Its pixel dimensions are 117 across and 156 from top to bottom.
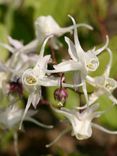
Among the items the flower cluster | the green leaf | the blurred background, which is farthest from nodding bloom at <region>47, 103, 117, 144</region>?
the green leaf

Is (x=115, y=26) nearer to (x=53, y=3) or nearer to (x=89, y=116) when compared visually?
(x=53, y=3)

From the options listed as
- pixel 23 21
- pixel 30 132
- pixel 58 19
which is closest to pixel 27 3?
pixel 23 21

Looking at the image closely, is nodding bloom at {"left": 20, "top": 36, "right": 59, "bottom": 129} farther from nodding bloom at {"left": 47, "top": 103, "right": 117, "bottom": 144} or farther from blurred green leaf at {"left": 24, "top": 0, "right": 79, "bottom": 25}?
blurred green leaf at {"left": 24, "top": 0, "right": 79, "bottom": 25}

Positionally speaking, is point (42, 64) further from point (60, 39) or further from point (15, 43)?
point (60, 39)

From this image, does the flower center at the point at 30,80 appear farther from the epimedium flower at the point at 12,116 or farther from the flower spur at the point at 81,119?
the epimedium flower at the point at 12,116

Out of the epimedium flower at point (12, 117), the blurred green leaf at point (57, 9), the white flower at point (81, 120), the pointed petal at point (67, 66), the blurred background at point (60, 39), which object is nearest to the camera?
the pointed petal at point (67, 66)

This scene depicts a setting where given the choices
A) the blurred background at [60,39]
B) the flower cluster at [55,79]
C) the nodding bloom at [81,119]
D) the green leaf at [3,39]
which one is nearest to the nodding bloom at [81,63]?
the flower cluster at [55,79]

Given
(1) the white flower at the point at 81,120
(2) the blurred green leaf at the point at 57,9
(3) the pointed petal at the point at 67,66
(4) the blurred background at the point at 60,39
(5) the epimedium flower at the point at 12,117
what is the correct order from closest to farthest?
(3) the pointed petal at the point at 67,66
(1) the white flower at the point at 81,120
(5) the epimedium flower at the point at 12,117
(4) the blurred background at the point at 60,39
(2) the blurred green leaf at the point at 57,9
